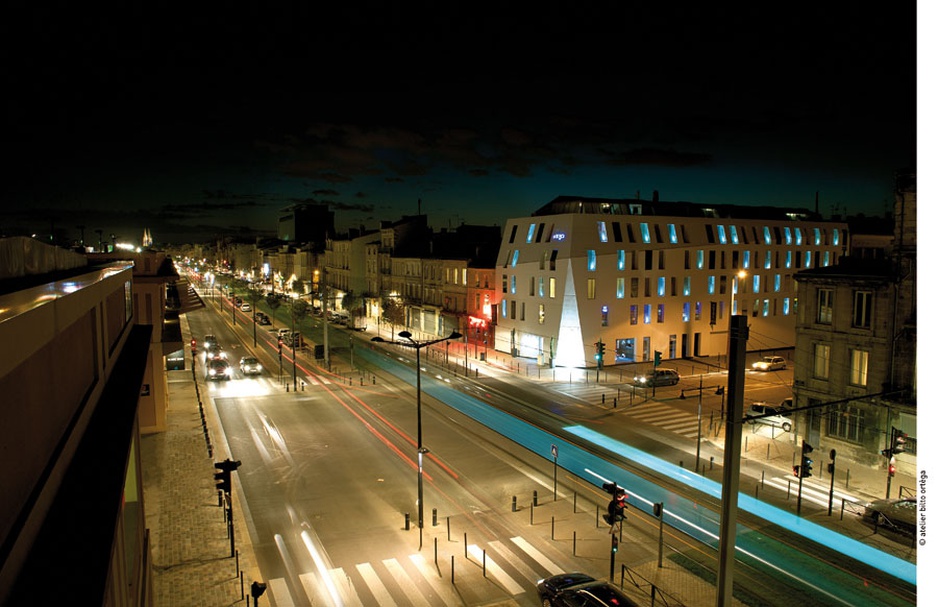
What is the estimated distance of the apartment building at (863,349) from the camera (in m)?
25.0

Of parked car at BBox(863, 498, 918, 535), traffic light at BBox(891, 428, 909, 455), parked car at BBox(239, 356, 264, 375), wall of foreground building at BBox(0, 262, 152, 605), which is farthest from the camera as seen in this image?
parked car at BBox(239, 356, 264, 375)

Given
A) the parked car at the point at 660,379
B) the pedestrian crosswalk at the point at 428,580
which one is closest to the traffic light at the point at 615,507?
the pedestrian crosswalk at the point at 428,580

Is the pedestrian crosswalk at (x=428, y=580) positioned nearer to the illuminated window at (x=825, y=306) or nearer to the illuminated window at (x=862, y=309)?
the illuminated window at (x=862, y=309)

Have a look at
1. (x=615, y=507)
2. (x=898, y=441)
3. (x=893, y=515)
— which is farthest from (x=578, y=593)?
(x=898, y=441)

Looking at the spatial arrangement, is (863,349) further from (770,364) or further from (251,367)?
(251,367)

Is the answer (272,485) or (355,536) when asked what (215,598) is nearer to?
(355,536)

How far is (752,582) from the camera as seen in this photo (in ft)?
52.5

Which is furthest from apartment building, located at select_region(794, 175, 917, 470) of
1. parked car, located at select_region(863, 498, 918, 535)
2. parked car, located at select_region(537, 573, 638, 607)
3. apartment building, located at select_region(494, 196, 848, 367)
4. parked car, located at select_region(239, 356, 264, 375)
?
parked car, located at select_region(239, 356, 264, 375)

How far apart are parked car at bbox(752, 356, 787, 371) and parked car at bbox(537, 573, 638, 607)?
38279mm

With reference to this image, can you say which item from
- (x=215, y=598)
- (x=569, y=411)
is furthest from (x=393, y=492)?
(x=569, y=411)

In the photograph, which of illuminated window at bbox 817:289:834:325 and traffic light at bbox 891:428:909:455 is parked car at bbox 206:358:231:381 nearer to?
illuminated window at bbox 817:289:834:325

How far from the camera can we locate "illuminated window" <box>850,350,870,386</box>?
87.7 feet

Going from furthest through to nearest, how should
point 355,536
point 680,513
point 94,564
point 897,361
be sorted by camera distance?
point 897,361 < point 680,513 < point 355,536 < point 94,564

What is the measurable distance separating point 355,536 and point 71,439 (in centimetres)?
1499
